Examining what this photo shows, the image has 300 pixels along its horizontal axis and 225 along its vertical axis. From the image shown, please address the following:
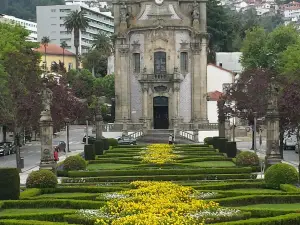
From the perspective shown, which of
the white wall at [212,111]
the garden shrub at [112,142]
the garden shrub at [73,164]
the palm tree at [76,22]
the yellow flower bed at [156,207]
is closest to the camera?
the yellow flower bed at [156,207]

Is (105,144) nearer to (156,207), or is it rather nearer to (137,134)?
(137,134)

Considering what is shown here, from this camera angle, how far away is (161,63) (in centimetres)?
7662

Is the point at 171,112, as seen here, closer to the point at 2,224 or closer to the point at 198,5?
the point at 198,5

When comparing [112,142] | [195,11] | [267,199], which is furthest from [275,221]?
[195,11]

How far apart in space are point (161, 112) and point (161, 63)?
5838 mm

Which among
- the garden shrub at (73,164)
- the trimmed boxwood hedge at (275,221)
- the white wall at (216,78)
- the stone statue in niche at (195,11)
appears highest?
the stone statue in niche at (195,11)

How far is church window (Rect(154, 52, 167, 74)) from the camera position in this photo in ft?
251

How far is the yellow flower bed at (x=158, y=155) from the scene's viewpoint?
41.8 m

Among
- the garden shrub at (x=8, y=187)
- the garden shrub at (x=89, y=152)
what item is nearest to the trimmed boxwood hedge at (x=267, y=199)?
the garden shrub at (x=8, y=187)

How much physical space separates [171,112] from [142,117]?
3484 millimetres

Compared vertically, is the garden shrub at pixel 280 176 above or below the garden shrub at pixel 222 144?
below

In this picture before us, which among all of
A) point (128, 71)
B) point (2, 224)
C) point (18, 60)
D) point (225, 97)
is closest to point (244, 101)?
point (225, 97)

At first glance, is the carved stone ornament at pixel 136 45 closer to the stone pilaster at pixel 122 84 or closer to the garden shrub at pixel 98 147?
the stone pilaster at pixel 122 84

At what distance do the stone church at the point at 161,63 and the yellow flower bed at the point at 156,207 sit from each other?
49470 millimetres
